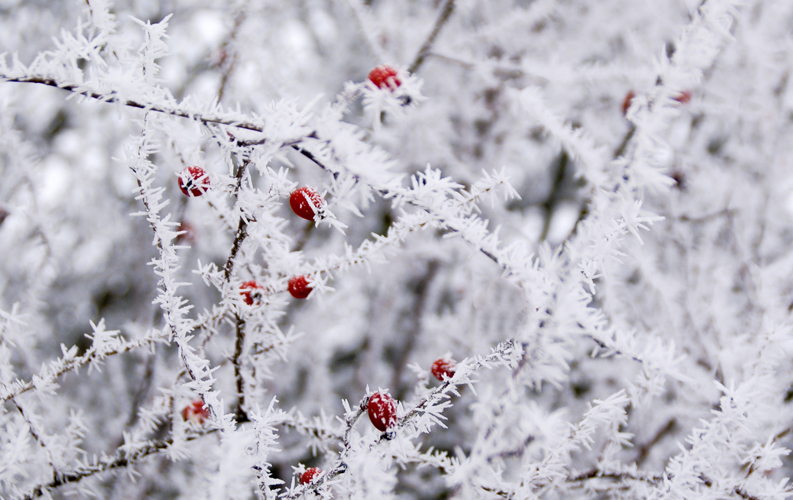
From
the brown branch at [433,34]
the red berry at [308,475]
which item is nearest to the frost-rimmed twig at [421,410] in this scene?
the red berry at [308,475]

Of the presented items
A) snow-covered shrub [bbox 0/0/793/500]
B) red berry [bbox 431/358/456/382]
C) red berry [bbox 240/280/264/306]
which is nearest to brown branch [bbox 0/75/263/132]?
snow-covered shrub [bbox 0/0/793/500]

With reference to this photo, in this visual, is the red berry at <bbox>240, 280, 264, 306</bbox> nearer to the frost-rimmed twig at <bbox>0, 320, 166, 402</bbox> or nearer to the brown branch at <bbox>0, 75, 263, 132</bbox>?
the frost-rimmed twig at <bbox>0, 320, 166, 402</bbox>

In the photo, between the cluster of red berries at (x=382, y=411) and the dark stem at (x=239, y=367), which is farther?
→ the dark stem at (x=239, y=367)

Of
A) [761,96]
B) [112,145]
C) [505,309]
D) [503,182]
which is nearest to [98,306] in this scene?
[112,145]

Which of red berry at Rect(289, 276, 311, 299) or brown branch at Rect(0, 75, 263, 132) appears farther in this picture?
red berry at Rect(289, 276, 311, 299)

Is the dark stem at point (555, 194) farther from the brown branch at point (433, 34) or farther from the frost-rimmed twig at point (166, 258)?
the frost-rimmed twig at point (166, 258)

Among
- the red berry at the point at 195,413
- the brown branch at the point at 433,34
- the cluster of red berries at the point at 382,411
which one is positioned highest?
the brown branch at the point at 433,34
